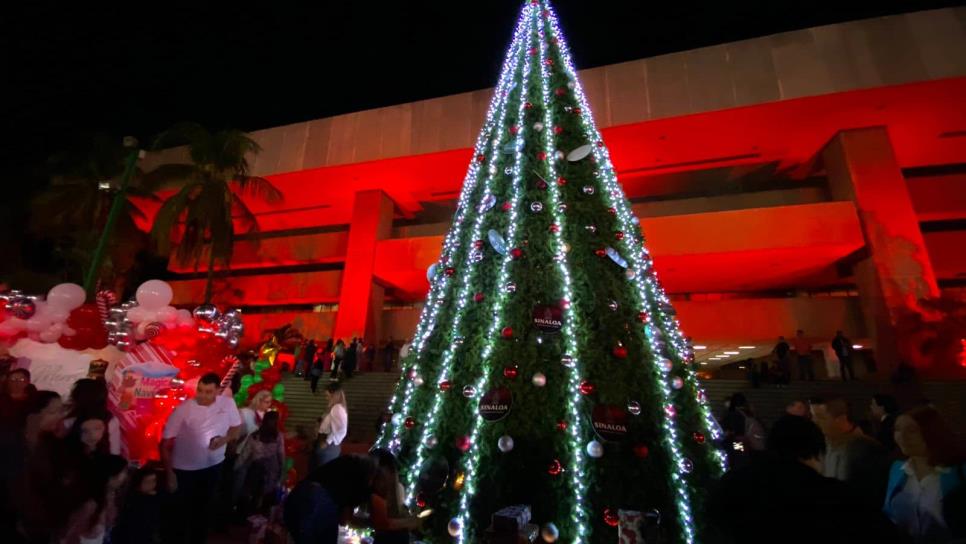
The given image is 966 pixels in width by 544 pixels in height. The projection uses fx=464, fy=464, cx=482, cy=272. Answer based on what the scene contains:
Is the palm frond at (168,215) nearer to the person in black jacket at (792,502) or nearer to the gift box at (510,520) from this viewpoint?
the gift box at (510,520)

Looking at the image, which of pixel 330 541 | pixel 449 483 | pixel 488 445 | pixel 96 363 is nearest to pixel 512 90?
pixel 488 445

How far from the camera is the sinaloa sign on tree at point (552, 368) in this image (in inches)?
129

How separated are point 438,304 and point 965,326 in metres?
14.9

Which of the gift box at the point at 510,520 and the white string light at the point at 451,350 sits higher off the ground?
the white string light at the point at 451,350

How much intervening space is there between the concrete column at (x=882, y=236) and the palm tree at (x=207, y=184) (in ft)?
65.3

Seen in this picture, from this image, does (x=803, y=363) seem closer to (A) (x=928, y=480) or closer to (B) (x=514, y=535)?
(A) (x=928, y=480)

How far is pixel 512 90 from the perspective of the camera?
4.80 m

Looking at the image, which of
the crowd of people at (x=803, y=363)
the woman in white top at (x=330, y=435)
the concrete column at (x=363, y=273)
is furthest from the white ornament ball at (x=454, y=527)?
the concrete column at (x=363, y=273)

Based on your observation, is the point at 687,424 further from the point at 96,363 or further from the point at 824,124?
the point at 824,124

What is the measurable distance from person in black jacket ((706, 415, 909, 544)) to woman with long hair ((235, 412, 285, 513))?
442 centimetres

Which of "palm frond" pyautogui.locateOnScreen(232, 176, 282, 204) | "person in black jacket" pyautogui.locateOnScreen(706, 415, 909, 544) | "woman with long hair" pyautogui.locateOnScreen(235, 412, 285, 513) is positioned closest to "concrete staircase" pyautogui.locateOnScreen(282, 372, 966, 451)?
"woman with long hair" pyautogui.locateOnScreen(235, 412, 285, 513)

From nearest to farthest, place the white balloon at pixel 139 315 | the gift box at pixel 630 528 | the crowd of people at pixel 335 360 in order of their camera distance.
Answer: the gift box at pixel 630 528 → the white balloon at pixel 139 315 → the crowd of people at pixel 335 360

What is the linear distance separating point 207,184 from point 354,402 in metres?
11.3

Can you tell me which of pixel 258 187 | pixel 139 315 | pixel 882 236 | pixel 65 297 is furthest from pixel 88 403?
pixel 882 236
